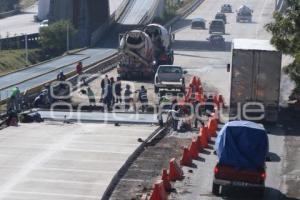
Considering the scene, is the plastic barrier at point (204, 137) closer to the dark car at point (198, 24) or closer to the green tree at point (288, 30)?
the green tree at point (288, 30)

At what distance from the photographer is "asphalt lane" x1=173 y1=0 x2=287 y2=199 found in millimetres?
23156

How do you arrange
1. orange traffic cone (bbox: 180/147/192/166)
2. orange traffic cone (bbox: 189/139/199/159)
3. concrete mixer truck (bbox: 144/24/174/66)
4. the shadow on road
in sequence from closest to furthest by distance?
1. orange traffic cone (bbox: 180/147/192/166)
2. orange traffic cone (bbox: 189/139/199/159)
3. concrete mixer truck (bbox: 144/24/174/66)
4. the shadow on road

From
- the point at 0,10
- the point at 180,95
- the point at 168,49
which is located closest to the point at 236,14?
the point at 0,10

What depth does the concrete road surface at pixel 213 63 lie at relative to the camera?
23166mm

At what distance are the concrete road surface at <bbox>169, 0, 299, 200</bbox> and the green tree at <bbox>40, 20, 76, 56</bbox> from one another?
375 inches

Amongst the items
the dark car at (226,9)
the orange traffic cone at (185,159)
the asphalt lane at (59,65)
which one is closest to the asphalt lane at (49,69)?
the asphalt lane at (59,65)

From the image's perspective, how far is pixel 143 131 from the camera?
103 ft

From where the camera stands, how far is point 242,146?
21.7 metres

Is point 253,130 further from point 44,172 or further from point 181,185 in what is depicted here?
point 44,172

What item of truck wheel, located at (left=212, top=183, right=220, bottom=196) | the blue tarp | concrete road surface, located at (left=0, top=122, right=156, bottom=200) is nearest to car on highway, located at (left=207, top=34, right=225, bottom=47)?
concrete road surface, located at (left=0, top=122, right=156, bottom=200)

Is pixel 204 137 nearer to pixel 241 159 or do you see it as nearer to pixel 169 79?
pixel 241 159

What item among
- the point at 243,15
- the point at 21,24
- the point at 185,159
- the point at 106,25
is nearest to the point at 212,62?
the point at 106,25

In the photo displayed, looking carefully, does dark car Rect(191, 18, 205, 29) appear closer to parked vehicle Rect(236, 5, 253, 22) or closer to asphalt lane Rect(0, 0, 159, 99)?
asphalt lane Rect(0, 0, 159, 99)

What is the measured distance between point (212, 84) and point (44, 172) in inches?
983
